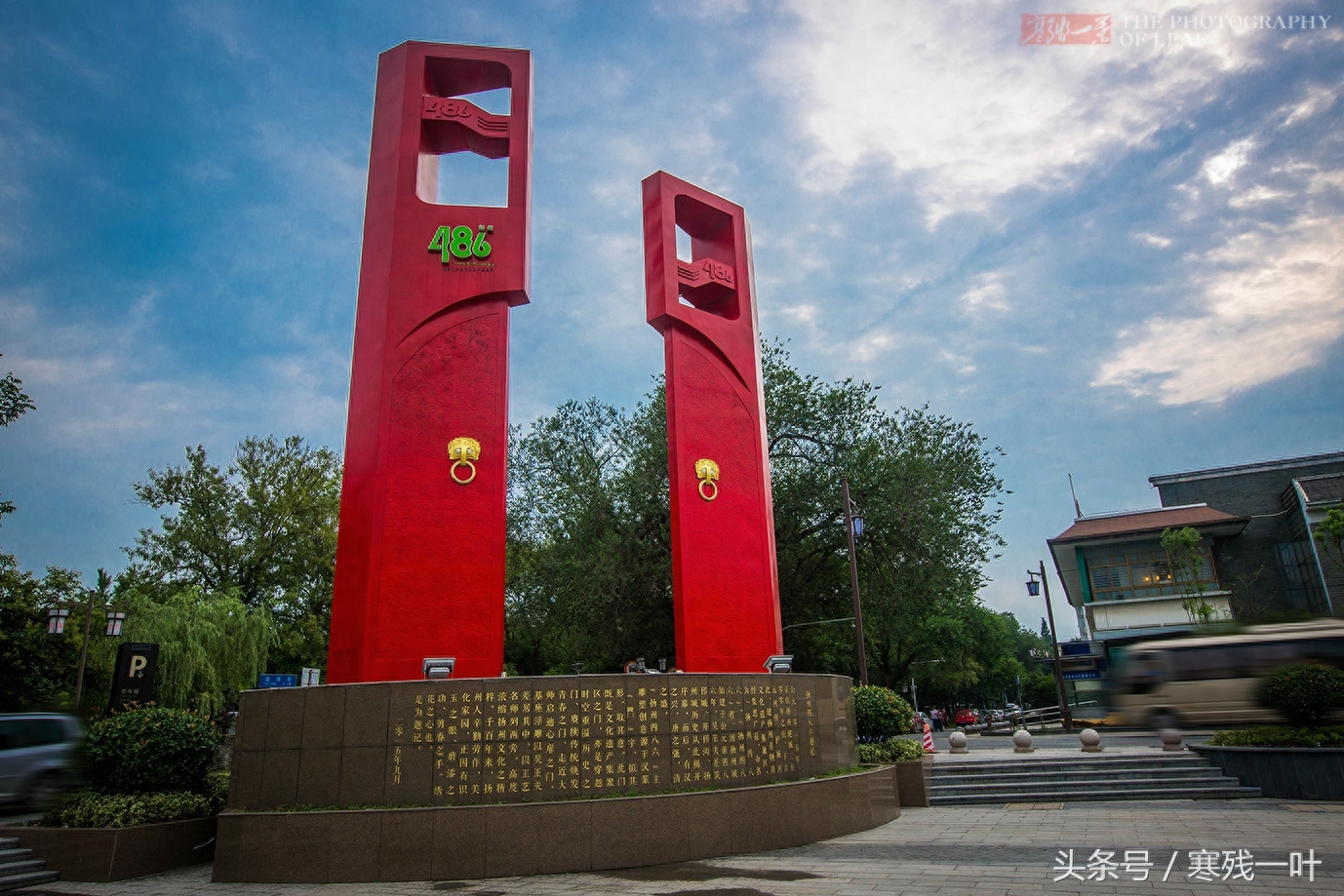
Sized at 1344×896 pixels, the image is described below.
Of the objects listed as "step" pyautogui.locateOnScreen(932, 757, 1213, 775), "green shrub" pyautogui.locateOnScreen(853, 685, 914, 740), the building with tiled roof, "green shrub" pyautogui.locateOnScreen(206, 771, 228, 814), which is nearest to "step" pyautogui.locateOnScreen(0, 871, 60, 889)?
"green shrub" pyautogui.locateOnScreen(206, 771, 228, 814)

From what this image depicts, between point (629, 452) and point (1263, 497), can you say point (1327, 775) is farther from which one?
point (1263, 497)

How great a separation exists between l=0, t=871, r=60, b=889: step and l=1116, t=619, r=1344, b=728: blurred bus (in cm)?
1034

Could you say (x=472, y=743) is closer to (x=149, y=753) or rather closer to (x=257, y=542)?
(x=149, y=753)

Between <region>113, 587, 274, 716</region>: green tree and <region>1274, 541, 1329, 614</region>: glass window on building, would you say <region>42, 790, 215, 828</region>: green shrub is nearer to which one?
<region>113, 587, 274, 716</region>: green tree

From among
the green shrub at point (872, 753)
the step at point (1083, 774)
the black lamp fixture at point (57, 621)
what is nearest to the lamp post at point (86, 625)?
the black lamp fixture at point (57, 621)

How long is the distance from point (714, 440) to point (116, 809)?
31.9 ft

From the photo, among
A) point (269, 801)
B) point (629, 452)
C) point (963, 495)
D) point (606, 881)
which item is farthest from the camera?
point (629, 452)

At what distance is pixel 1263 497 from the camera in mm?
29125

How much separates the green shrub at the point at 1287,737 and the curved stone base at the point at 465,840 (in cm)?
789

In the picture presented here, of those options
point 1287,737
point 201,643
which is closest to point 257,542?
point 201,643

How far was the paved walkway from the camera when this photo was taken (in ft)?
22.5

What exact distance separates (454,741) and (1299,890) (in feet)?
24.8

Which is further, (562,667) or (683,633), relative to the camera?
(562,667)

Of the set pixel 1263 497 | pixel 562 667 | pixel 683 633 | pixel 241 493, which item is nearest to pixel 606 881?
pixel 683 633
